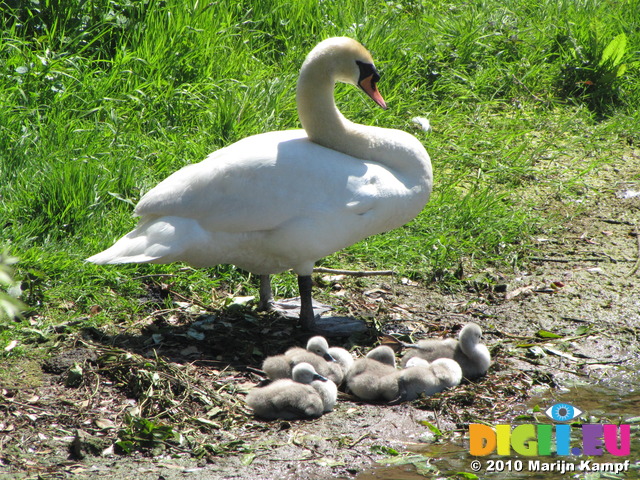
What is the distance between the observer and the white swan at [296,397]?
3938 millimetres

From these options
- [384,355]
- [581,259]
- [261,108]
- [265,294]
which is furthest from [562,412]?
[261,108]

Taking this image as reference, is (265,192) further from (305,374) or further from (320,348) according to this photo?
(305,374)

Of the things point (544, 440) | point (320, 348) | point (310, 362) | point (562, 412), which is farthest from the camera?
point (320, 348)

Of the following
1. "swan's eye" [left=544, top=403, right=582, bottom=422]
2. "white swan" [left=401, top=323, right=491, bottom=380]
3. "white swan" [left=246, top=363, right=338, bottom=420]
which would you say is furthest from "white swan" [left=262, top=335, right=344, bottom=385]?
"swan's eye" [left=544, top=403, right=582, bottom=422]

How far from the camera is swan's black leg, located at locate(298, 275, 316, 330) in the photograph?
480 centimetres

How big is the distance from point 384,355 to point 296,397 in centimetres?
58

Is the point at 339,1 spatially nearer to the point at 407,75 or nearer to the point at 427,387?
the point at 407,75

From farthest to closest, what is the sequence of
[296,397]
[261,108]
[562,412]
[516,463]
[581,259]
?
[261,108] → [581,259] → [562,412] → [296,397] → [516,463]

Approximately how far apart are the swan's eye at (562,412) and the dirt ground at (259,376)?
0.14 meters

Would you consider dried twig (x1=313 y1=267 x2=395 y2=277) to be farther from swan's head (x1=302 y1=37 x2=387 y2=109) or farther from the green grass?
swan's head (x1=302 y1=37 x2=387 y2=109)

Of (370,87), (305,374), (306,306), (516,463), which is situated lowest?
(516,463)

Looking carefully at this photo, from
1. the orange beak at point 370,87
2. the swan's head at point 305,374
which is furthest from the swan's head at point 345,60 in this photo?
the swan's head at point 305,374

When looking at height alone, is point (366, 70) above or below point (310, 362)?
above

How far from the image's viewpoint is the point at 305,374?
403cm
